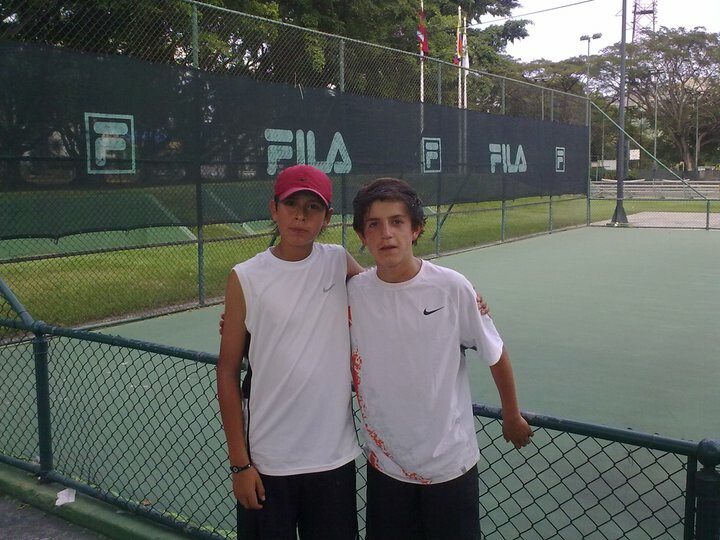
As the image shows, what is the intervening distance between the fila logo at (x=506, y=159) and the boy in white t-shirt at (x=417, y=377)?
1160 cm

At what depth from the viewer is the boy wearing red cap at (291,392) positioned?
204cm

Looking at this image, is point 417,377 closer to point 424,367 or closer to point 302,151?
point 424,367

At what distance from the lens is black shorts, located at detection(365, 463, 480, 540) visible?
195 centimetres

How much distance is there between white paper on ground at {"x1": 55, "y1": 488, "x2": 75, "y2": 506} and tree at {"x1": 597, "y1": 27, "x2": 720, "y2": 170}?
2348 inches

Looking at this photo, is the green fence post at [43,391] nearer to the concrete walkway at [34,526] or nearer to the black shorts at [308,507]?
the concrete walkway at [34,526]

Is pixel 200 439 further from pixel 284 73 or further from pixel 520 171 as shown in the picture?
pixel 520 171

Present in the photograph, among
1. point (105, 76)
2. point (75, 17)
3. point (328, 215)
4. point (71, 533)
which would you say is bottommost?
point (71, 533)

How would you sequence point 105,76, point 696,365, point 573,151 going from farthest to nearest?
1. point 573,151
2. point 105,76
3. point 696,365

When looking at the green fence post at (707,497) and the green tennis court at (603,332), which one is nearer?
the green fence post at (707,497)

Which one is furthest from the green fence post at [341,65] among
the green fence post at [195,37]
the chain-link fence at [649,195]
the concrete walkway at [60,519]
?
the chain-link fence at [649,195]

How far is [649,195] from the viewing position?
37.8m

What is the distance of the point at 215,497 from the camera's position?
11.1 feet

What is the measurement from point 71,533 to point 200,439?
89 centimetres

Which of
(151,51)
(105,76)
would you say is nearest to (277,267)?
(105,76)
